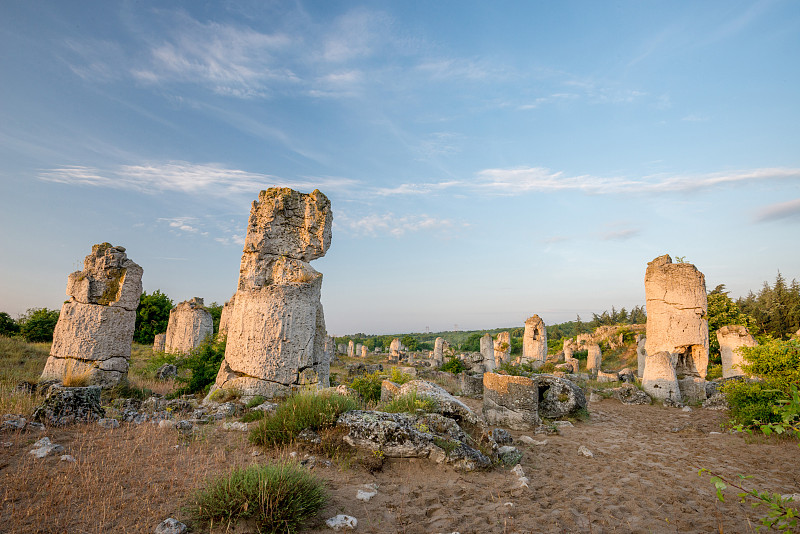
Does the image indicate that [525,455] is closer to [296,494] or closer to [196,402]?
[296,494]

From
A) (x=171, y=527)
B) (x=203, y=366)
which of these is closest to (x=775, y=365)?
(x=171, y=527)

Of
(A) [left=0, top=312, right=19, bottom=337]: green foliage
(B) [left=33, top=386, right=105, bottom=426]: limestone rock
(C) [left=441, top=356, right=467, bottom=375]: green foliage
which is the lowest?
(C) [left=441, top=356, right=467, bottom=375]: green foliage

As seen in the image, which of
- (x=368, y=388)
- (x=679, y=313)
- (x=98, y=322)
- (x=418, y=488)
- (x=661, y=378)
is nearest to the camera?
(x=418, y=488)

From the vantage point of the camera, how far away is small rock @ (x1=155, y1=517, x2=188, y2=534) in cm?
327

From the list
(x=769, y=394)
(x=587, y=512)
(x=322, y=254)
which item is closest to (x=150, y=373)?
(x=322, y=254)

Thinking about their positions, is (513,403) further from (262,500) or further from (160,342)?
(160,342)

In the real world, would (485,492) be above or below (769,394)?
below

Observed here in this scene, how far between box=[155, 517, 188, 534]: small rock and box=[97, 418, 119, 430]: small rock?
12.4 ft

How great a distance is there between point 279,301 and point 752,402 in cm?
1057

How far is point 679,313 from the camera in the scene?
14.4 meters

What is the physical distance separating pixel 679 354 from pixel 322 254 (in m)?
14.0

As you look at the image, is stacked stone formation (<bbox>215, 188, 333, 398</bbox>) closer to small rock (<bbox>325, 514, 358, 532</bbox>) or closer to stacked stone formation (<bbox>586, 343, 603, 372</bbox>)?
small rock (<bbox>325, 514, 358, 532</bbox>)

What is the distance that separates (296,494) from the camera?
12.5 feet

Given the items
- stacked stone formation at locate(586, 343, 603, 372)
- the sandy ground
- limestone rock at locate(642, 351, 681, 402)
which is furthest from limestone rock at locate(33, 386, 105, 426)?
stacked stone formation at locate(586, 343, 603, 372)
